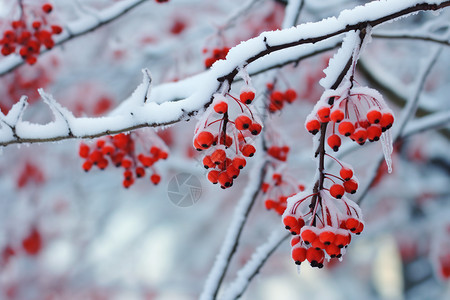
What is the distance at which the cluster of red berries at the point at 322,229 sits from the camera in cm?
124

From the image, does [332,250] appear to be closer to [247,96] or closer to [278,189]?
[247,96]

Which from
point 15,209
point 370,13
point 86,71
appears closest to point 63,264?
point 15,209

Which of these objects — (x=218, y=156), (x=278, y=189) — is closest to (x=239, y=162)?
(x=218, y=156)

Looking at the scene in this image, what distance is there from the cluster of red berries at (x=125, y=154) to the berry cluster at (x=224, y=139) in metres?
0.59

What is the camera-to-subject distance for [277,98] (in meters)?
2.16

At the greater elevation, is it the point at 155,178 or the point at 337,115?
the point at 337,115

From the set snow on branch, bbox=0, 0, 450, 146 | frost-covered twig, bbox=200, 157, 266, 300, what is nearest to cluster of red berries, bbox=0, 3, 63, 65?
snow on branch, bbox=0, 0, 450, 146

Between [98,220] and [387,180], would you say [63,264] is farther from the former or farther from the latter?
[387,180]

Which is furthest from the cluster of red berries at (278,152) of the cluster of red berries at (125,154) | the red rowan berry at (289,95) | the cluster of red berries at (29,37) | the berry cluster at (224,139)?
the cluster of red berries at (29,37)

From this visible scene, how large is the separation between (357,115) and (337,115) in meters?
0.13

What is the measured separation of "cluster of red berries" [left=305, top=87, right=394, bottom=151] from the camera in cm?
119

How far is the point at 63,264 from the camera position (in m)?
9.25

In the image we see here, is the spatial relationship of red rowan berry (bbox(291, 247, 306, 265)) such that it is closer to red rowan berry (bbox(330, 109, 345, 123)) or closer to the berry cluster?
the berry cluster

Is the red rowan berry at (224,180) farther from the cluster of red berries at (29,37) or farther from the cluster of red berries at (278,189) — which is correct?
the cluster of red berries at (29,37)
